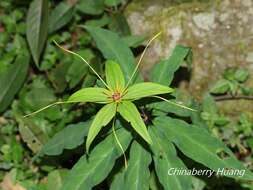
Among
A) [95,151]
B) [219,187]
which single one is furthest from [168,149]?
[219,187]

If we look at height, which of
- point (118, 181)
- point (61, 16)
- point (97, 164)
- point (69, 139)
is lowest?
point (118, 181)

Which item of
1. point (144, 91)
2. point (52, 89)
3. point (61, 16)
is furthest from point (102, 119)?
point (61, 16)

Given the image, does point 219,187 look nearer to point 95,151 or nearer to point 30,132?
point 95,151

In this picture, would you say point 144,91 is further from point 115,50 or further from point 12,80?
point 12,80

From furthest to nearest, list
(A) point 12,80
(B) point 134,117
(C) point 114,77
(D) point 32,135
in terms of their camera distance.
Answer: (A) point 12,80, (D) point 32,135, (C) point 114,77, (B) point 134,117

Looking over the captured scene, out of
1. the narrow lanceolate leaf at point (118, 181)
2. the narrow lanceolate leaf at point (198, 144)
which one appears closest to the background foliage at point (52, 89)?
the narrow lanceolate leaf at point (118, 181)
